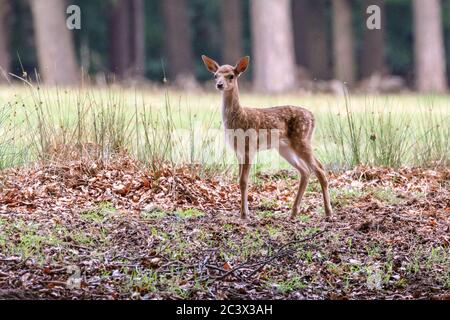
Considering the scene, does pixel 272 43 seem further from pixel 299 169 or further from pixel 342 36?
pixel 299 169

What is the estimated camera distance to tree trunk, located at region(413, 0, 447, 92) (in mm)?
30531

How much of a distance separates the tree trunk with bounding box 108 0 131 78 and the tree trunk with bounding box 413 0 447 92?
8.79 m

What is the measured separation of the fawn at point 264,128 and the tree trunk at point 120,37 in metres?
21.2

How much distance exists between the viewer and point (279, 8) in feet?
92.2

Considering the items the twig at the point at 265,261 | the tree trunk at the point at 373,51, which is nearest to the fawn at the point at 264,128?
the twig at the point at 265,261

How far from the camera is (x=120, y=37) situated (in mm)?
31453

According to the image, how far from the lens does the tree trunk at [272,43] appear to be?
92.0 ft

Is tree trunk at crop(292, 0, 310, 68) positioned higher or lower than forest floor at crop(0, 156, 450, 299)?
higher

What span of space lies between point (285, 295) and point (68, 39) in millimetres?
21549

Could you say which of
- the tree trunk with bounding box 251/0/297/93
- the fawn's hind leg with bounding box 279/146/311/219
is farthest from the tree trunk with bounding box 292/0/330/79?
the fawn's hind leg with bounding box 279/146/311/219

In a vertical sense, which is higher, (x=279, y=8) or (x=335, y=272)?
(x=279, y=8)

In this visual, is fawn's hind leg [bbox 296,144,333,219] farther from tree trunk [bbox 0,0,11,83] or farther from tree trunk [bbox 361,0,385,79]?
tree trunk [bbox 361,0,385,79]
